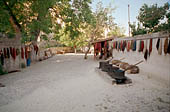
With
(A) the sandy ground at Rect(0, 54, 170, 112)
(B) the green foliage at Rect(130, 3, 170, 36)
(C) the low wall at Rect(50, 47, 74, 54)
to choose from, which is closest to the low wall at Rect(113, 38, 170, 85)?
(A) the sandy ground at Rect(0, 54, 170, 112)

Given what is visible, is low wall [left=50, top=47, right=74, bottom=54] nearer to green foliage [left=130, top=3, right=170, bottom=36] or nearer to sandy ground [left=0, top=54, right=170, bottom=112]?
green foliage [left=130, top=3, right=170, bottom=36]

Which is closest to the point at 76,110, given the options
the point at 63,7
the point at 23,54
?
the point at 23,54

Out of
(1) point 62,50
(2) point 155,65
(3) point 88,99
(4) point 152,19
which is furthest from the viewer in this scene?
(1) point 62,50

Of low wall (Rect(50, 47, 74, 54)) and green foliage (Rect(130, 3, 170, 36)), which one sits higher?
green foliage (Rect(130, 3, 170, 36))

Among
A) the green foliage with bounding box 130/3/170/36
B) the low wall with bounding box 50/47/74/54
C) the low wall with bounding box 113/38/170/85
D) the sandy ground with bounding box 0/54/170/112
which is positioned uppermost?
the green foliage with bounding box 130/3/170/36

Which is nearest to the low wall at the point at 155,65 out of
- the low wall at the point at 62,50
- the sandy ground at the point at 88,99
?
the sandy ground at the point at 88,99

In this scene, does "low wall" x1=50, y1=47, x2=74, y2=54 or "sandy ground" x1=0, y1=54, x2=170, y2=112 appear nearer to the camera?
"sandy ground" x1=0, y1=54, x2=170, y2=112

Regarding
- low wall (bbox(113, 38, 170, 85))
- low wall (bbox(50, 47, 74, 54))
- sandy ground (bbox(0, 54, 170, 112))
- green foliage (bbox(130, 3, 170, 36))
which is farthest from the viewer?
low wall (bbox(50, 47, 74, 54))

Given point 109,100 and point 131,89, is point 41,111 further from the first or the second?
point 131,89

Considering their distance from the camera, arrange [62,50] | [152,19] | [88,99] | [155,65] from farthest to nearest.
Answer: [62,50]
[152,19]
[155,65]
[88,99]

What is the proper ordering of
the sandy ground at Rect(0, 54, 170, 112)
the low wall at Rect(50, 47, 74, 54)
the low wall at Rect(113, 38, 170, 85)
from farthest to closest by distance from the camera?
the low wall at Rect(50, 47, 74, 54) < the low wall at Rect(113, 38, 170, 85) < the sandy ground at Rect(0, 54, 170, 112)

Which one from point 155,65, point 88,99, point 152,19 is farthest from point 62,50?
point 88,99

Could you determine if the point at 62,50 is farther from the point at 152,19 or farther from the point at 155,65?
the point at 155,65

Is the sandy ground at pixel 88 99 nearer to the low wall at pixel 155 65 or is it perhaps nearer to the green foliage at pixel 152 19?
the low wall at pixel 155 65
